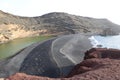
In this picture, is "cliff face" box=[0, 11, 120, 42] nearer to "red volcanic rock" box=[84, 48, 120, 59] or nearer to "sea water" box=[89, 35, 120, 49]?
"sea water" box=[89, 35, 120, 49]

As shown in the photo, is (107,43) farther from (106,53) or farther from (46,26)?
(46,26)

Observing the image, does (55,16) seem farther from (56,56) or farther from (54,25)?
(56,56)

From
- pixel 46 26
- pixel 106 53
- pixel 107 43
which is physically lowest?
pixel 46 26

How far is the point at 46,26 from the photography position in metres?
150

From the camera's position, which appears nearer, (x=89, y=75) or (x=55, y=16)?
(x=89, y=75)

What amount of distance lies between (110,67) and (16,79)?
6.48 m

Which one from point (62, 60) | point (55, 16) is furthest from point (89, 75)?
point (55, 16)

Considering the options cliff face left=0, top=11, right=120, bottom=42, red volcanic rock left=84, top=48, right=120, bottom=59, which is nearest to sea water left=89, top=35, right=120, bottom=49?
cliff face left=0, top=11, right=120, bottom=42

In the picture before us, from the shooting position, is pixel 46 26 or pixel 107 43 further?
pixel 46 26

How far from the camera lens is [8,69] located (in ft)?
150

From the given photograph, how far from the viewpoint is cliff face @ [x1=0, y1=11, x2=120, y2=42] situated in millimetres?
119625

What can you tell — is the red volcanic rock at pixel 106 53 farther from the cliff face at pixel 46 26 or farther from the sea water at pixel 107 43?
the cliff face at pixel 46 26

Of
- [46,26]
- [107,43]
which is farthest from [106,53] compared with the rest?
[46,26]

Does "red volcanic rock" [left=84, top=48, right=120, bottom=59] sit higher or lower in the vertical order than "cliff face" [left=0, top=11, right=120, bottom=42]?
higher
